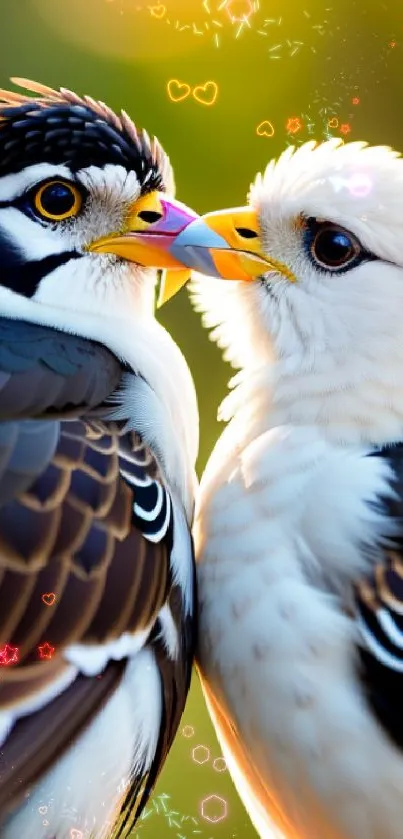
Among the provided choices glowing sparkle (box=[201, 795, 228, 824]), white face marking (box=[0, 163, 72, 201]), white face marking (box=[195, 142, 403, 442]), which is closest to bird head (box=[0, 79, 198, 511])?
white face marking (box=[0, 163, 72, 201])

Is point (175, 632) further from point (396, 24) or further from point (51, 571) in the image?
point (396, 24)

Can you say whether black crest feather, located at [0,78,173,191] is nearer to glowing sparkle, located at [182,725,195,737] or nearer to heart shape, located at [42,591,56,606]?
heart shape, located at [42,591,56,606]

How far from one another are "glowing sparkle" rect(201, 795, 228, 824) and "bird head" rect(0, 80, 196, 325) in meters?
0.57

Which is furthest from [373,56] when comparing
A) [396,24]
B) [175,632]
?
[175,632]

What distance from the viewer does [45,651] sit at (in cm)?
108

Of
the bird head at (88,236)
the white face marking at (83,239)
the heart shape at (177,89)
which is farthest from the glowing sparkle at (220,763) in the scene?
the heart shape at (177,89)

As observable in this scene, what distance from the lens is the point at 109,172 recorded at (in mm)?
1411

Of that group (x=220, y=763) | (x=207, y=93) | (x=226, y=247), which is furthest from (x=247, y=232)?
(x=220, y=763)

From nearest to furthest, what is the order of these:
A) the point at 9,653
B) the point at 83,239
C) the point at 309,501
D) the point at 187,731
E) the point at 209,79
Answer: the point at 9,653 < the point at 309,501 < the point at 187,731 < the point at 83,239 < the point at 209,79

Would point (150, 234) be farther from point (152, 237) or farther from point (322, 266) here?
point (322, 266)

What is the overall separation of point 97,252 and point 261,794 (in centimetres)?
64

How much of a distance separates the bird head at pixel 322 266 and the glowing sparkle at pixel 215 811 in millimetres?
460

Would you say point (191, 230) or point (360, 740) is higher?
point (191, 230)

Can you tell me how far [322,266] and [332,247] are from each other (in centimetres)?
3
